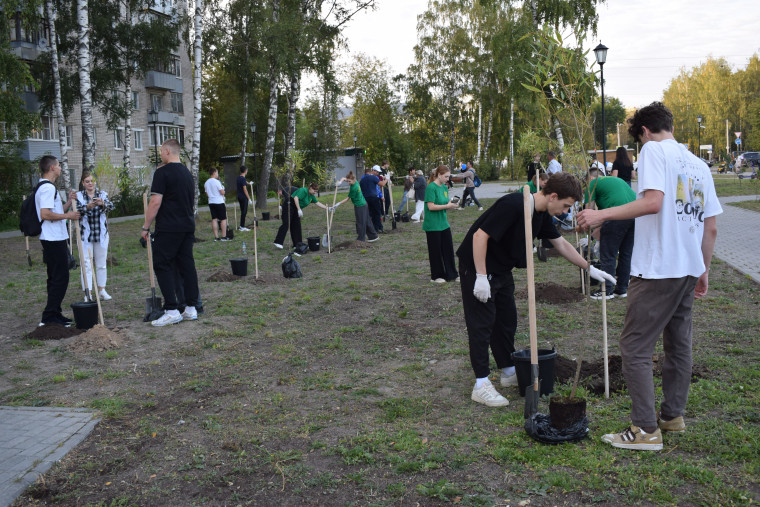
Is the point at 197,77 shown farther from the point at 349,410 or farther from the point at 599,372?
the point at 599,372

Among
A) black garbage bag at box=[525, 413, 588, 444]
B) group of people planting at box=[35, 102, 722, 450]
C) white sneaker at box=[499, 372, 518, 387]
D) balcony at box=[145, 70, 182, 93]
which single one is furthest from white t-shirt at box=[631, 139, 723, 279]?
balcony at box=[145, 70, 182, 93]

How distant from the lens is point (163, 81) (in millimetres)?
43438

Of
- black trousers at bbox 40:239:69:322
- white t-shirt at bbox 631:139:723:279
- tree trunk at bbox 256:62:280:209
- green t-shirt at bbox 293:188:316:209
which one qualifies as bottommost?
black trousers at bbox 40:239:69:322

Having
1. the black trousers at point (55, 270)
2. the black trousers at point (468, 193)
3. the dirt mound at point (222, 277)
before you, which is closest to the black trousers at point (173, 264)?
the black trousers at point (55, 270)

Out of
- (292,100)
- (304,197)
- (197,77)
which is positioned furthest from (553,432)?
(292,100)

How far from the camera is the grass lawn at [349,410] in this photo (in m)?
3.64

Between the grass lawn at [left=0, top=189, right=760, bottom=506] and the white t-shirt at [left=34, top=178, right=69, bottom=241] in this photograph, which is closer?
the grass lawn at [left=0, top=189, right=760, bottom=506]

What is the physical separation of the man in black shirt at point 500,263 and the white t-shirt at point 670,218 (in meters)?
0.64

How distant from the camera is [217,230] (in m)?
18.2

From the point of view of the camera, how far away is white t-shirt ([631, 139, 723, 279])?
12.3 ft

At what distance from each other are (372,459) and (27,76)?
17.1 metres

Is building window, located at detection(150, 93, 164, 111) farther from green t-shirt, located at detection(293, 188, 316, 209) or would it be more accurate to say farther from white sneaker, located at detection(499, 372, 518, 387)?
white sneaker, located at detection(499, 372, 518, 387)

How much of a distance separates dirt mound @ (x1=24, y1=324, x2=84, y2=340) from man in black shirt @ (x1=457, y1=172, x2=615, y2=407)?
5160 millimetres

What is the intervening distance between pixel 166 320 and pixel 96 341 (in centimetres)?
106
